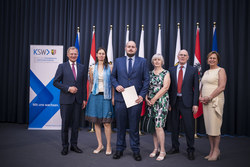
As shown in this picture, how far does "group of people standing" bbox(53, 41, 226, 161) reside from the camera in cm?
272

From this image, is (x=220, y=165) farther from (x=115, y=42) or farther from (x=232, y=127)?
(x=115, y=42)

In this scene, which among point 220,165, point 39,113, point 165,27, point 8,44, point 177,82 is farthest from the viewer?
point 8,44

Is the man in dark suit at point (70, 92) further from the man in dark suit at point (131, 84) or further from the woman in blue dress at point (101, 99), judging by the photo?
the man in dark suit at point (131, 84)

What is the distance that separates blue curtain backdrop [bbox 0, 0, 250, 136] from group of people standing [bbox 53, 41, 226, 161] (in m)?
2.00

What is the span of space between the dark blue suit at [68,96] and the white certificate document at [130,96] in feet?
2.61

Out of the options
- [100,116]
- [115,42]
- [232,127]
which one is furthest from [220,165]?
[115,42]

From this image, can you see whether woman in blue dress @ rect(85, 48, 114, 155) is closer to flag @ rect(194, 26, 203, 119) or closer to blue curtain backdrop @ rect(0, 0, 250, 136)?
blue curtain backdrop @ rect(0, 0, 250, 136)

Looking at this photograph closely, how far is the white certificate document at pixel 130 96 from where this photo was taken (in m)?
2.62

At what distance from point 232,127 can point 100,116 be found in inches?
131

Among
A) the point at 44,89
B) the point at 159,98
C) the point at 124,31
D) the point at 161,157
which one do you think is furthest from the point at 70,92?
the point at 124,31

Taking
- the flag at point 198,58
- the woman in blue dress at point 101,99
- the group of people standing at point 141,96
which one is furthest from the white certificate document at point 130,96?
the flag at point 198,58

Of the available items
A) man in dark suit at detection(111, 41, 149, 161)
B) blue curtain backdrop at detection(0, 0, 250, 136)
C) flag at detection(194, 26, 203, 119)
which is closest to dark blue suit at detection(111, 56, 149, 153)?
man in dark suit at detection(111, 41, 149, 161)

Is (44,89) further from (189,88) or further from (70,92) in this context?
(189,88)

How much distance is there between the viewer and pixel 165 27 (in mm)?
5023
